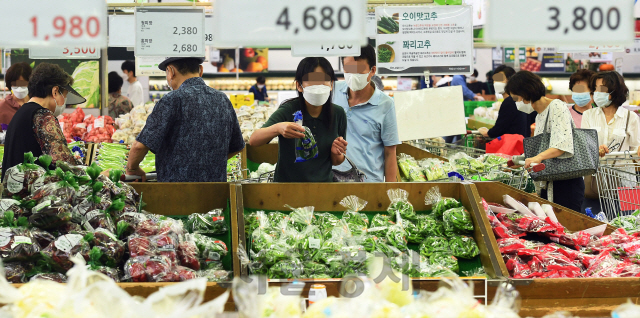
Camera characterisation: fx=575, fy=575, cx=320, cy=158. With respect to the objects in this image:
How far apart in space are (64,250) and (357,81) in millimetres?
2341

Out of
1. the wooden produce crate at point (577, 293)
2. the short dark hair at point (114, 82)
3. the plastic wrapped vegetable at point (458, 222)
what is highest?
the short dark hair at point (114, 82)

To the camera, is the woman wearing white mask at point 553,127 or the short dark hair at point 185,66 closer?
the short dark hair at point 185,66

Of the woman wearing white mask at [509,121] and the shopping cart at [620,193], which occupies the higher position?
the woman wearing white mask at [509,121]

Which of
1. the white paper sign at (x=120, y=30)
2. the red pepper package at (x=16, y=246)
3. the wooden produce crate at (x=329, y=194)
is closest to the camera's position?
the red pepper package at (x=16, y=246)

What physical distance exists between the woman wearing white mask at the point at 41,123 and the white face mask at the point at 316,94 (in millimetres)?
1432

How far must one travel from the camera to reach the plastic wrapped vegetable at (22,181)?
2451 millimetres

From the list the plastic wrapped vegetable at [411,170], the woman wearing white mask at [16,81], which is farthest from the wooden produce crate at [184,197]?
the woman wearing white mask at [16,81]

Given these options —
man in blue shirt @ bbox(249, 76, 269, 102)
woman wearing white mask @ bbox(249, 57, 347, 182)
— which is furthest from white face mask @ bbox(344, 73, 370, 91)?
man in blue shirt @ bbox(249, 76, 269, 102)

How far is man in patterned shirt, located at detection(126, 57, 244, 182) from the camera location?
3305mm

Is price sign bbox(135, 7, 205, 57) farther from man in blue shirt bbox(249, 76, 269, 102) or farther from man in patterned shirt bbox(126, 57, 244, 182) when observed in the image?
man in blue shirt bbox(249, 76, 269, 102)

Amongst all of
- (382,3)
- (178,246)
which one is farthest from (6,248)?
(382,3)

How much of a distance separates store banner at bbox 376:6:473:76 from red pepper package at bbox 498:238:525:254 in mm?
2340

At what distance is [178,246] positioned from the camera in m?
2.33

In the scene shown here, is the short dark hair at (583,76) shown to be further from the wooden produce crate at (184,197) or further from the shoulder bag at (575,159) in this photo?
the wooden produce crate at (184,197)
